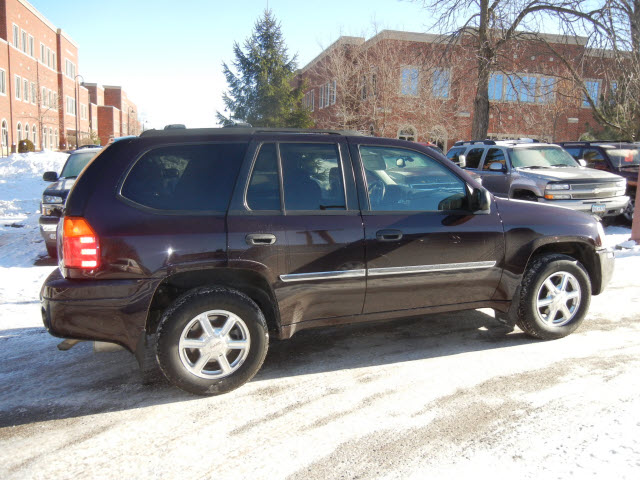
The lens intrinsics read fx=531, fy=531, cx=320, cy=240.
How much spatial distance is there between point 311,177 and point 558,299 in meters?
2.53

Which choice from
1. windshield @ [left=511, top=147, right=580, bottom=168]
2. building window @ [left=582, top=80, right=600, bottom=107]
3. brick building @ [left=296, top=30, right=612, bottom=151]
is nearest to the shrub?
brick building @ [left=296, top=30, right=612, bottom=151]

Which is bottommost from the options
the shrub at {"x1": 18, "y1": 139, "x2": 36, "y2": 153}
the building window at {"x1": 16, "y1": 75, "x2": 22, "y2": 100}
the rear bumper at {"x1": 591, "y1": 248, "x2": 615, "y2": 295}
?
the rear bumper at {"x1": 591, "y1": 248, "x2": 615, "y2": 295}

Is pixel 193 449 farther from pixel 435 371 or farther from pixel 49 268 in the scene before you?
pixel 49 268

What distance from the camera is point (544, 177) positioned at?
35.4 ft

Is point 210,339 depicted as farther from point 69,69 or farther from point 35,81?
point 69,69

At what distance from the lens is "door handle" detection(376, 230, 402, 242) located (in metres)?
4.12

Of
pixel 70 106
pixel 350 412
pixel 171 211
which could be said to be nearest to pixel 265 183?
pixel 171 211

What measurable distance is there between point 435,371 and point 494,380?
17.6 inches

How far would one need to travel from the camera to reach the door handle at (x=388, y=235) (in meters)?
4.12

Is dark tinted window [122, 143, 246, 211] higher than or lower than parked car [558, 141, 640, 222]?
lower

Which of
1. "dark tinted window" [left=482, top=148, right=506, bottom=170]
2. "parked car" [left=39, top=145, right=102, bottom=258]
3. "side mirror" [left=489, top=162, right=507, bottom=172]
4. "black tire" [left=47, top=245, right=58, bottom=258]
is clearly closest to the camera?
"parked car" [left=39, top=145, right=102, bottom=258]

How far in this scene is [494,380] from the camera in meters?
4.00

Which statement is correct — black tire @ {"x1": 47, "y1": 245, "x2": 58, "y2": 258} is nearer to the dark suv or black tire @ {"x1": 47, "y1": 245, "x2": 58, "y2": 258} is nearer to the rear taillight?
the dark suv

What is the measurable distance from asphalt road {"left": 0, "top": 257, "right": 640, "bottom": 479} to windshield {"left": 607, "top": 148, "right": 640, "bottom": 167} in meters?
10.2
